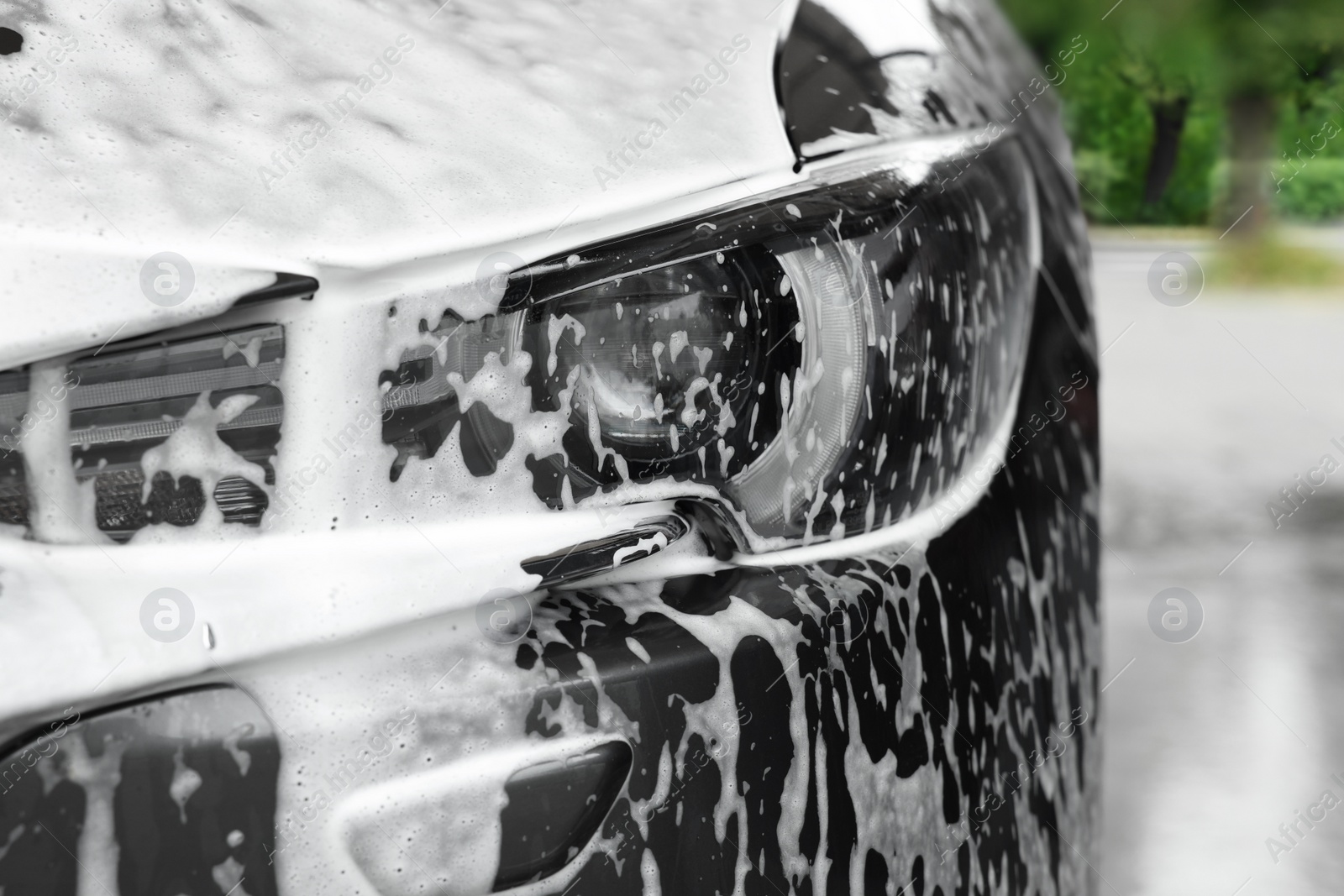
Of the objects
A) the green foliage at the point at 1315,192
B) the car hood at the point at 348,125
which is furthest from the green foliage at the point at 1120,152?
the car hood at the point at 348,125

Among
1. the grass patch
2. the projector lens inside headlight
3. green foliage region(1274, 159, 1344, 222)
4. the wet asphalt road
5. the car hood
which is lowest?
the wet asphalt road

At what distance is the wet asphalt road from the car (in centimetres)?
124

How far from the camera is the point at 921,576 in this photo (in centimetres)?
77

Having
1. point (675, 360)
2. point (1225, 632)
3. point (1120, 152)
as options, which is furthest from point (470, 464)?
point (1225, 632)

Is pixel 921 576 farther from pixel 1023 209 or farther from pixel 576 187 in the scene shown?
pixel 1023 209

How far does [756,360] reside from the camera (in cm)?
69

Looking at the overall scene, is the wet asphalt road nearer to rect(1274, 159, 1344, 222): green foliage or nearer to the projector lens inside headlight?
rect(1274, 159, 1344, 222): green foliage

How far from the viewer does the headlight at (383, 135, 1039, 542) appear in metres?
0.62

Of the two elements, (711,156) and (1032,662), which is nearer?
(711,156)

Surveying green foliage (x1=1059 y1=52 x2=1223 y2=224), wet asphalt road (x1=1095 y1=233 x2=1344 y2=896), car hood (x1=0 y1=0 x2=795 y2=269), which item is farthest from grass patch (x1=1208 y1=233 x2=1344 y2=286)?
car hood (x1=0 y1=0 x2=795 y2=269)

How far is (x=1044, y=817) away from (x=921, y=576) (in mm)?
392

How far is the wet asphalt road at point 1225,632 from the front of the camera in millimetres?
1831

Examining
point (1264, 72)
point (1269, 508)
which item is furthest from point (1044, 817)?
point (1269, 508)

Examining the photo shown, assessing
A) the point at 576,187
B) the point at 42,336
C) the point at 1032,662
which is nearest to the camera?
the point at 42,336
